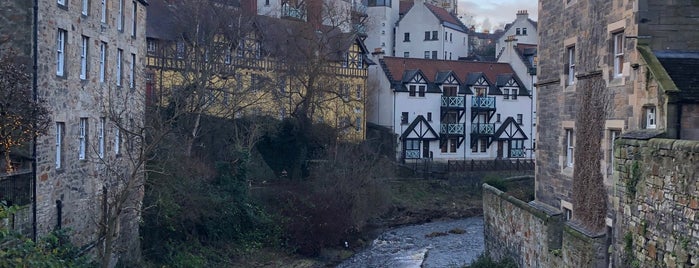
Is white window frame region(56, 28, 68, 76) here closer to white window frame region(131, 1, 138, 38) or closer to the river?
white window frame region(131, 1, 138, 38)

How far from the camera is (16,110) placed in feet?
47.8

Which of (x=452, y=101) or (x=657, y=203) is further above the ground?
(x=452, y=101)

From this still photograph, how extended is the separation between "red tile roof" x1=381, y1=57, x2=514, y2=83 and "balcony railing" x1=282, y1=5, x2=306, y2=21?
23.4ft

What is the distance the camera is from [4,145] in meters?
14.4

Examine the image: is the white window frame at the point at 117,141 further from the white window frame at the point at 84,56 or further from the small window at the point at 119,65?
the white window frame at the point at 84,56

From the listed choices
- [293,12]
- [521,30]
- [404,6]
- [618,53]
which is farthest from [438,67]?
[618,53]

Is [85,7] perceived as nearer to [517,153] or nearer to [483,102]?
[483,102]

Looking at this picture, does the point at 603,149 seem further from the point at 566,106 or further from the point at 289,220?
the point at 289,220

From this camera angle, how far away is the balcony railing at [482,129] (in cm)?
5162

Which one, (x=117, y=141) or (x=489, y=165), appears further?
(x=489, y=165)

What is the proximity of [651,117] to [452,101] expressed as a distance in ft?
122

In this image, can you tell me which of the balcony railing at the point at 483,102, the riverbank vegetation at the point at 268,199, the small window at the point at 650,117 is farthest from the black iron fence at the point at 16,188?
the balcony railing at the point at 483,102

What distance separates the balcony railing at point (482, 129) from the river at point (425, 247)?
13726mm

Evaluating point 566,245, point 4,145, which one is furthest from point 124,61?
point 566,245
